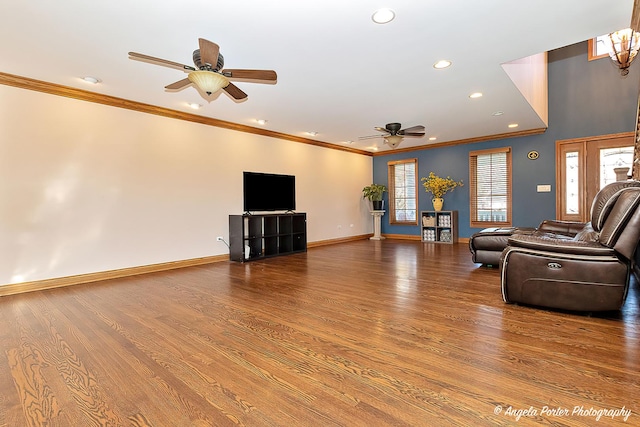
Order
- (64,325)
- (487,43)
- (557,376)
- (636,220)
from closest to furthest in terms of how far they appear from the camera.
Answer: (557,376) → (636,220) → (64,325) → (487,43)

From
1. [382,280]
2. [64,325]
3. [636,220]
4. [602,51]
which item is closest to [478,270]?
[382,280]

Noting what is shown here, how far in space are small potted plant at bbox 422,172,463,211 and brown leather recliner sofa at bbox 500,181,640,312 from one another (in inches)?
189

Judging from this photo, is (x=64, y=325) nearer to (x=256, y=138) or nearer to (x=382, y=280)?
(x=382, y=280)

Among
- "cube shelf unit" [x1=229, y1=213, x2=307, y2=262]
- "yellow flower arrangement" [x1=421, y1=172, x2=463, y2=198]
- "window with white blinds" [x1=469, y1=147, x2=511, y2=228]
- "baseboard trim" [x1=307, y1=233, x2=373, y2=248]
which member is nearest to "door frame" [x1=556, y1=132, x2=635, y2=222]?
"window with white blinds" [x1=469, y1=147, x2=511, y2=228]

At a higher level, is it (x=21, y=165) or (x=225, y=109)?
(x=225, y=109)

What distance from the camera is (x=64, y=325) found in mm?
2650

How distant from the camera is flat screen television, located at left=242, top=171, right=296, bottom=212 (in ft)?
19.6

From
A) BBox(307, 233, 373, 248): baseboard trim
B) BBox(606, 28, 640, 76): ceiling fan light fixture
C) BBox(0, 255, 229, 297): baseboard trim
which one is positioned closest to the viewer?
BBox(0, 255, 229, 297): baseboard trim

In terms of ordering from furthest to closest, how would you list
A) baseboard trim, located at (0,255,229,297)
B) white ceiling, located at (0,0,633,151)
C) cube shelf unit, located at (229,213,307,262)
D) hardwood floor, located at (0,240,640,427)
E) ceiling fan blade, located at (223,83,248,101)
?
cube shelf unit, located at (229,213,307,262) < baseboard trim, located at (0,255,229,297) < ceiling fan blade, located at (223,83,248,101) < white ceiling, located at (0,0,633,151) < hardwood floor, located at (0,240,640,427)

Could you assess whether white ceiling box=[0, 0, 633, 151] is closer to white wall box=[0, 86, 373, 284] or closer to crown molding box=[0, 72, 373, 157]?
crown molding box=[0, 72, 373, 157]

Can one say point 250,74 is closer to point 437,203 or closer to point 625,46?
point 625,46

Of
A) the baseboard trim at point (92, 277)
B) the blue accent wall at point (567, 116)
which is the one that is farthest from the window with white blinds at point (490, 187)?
the baseboard trim at point (92, 277)

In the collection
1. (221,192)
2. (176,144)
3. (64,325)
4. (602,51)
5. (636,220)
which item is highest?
(602,51)

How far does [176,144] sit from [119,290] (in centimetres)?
247
